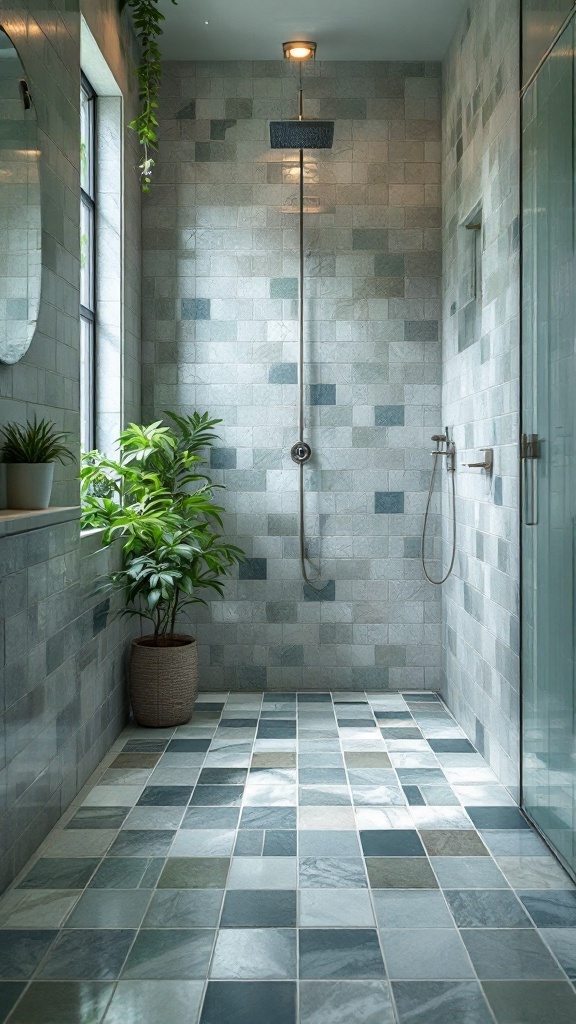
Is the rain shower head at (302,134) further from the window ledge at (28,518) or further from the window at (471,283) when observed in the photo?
the window ledge at (28,518)

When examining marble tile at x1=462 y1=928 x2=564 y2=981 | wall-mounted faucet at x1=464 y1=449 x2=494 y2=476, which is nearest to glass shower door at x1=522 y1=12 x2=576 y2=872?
marble tile at x1=462 y1=928 x2=564 y2=981

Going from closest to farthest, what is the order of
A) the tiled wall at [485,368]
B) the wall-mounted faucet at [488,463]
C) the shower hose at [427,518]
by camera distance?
the tiled wall at [485,368]
the wall-mounted faucet at [488,463]
the shower hose at [427,518]

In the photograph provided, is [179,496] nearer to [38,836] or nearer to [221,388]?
[221,388]

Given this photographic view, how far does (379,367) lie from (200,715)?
182 centimetres

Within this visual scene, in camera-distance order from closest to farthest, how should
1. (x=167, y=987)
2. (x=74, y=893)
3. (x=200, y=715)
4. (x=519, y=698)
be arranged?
(x=167, y=987) < (x=74, y=893) < (x=519, y=698) < (x=200, y=715)

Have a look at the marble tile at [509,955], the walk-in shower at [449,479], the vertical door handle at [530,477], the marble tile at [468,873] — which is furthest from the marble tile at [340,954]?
the walk-in shower at [449,479]

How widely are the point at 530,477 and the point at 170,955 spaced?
156 cm

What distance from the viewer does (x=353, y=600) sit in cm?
427

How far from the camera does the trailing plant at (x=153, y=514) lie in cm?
342

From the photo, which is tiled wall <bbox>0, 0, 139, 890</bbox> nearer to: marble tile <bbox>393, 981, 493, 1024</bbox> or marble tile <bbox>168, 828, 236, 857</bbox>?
marble tile <bbox>168, 828, 236, 857</bbox>

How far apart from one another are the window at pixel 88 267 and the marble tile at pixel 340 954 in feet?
7.47

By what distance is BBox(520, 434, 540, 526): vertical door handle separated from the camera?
8.21 feet

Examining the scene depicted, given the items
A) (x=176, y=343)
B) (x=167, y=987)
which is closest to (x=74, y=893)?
(x=167, y=987)

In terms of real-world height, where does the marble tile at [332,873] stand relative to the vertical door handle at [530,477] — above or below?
below
